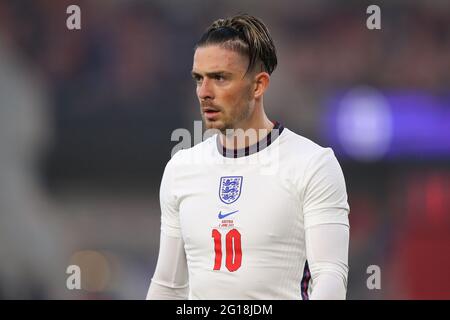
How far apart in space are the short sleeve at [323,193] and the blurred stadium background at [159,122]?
223 inches

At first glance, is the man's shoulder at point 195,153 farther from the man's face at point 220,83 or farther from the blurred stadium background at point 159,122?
the blurred stadium background at point 159,122

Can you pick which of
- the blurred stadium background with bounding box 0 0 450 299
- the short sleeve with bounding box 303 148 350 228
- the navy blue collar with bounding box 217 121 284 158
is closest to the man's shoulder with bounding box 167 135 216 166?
the navy blue collar with bounding box 217 121 284 158

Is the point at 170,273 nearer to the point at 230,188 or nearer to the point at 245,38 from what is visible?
the point at 230,188

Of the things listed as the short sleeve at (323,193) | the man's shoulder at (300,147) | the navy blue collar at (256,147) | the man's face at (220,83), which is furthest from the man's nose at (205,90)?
the short sleeve at (323,193)

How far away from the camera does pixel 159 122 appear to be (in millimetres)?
10375

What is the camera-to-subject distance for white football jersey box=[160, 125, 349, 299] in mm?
3629

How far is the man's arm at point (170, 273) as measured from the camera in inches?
153

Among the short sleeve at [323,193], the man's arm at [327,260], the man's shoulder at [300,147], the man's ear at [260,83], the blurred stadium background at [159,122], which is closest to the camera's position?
the man's arm at [327,260]

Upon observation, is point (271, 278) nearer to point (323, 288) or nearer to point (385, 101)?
point (323, 288)

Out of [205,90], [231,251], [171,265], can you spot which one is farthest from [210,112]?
[171,265]

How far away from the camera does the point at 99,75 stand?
10.6m
